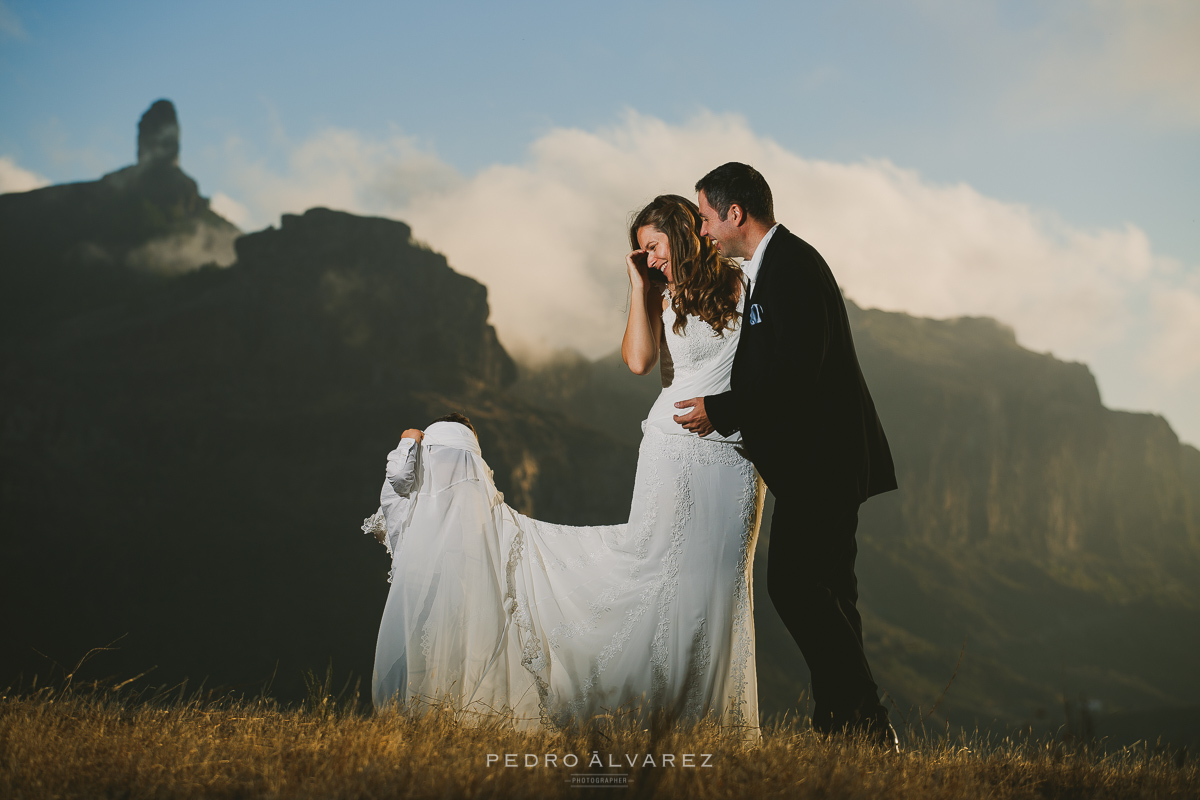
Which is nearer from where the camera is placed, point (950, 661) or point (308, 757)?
point (308, 757)

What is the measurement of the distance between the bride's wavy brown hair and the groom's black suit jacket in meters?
0.22

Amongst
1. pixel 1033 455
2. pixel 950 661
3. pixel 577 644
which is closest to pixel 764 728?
pixel 577 644

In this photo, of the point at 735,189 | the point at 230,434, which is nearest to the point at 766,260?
the point at 735,189

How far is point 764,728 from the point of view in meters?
3.67

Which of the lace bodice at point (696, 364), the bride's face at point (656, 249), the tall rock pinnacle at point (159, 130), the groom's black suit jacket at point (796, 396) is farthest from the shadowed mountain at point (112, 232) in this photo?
the groom's black suit jacket at point (796, 396)

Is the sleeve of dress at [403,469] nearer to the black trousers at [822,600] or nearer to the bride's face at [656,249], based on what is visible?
the bride's face at [656,249]

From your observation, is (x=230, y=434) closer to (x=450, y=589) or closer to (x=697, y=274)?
(x=450, y=589)

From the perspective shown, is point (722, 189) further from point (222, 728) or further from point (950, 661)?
point (950, 661)

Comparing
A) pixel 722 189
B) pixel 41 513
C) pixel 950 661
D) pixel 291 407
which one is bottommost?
pixel 950 661

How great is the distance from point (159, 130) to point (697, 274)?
140 meters

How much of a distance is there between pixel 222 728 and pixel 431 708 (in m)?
→ 0.89

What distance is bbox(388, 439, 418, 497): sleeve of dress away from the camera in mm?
4805

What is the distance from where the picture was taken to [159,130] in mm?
120000

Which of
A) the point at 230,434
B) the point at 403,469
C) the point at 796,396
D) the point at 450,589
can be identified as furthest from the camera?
the point at 230,434
